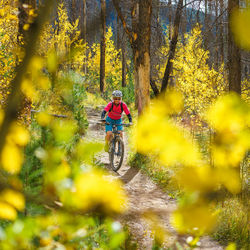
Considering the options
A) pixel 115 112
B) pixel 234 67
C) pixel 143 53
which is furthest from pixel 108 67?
pixel 234 67

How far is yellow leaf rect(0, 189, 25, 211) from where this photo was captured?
0.56 m

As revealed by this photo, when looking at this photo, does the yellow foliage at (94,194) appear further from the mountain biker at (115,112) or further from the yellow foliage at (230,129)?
the mountain biker at (115,112)

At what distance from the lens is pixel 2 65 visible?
5.23m

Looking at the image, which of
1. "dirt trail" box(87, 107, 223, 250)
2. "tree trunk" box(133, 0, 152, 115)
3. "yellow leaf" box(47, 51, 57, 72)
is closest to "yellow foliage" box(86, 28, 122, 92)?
"tree trunk" box(133, 0, 152, 115)

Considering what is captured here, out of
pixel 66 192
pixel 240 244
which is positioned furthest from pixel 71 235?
pixel 240 244

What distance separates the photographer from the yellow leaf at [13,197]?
559 millimetres

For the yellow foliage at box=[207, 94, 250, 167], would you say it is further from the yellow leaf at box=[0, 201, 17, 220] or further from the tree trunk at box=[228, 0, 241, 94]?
the tree trunk at box=[228, 0, 241, 94]

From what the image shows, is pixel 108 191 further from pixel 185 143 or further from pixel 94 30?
pixel 94 30

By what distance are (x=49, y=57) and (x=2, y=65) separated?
5.09 m

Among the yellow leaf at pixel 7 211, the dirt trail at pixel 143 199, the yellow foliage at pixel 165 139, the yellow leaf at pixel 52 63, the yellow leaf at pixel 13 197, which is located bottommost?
the dirt trail at pixel 143 199

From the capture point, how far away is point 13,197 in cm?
58

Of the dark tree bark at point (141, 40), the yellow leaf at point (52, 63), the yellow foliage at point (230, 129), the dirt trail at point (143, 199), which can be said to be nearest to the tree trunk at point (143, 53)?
the dark tree bark at point (141, 40)

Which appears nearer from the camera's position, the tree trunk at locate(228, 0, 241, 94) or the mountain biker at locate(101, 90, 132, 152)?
the tree trunk at locate(228, 0, 241, 94)

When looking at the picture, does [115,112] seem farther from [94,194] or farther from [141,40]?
[94,194]
